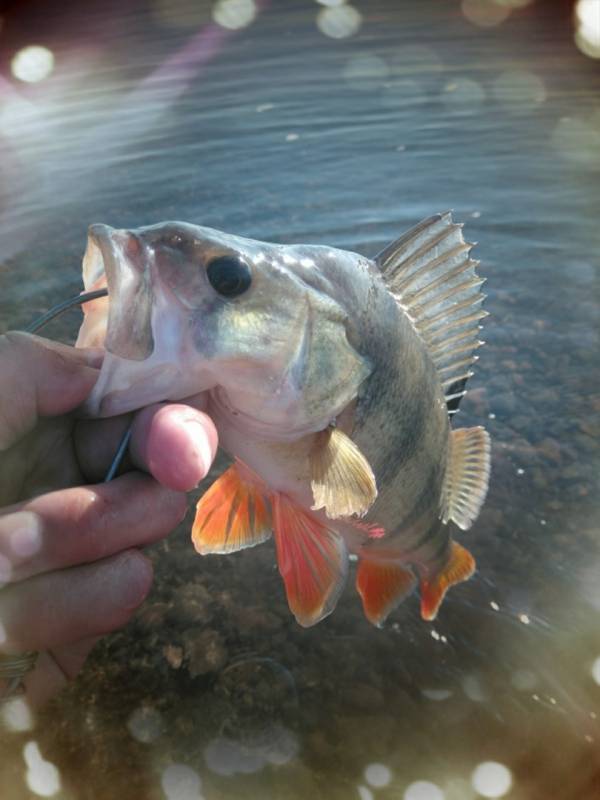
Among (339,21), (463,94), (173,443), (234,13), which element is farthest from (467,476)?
(234,13)

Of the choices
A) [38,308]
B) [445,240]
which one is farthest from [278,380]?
[38,308]

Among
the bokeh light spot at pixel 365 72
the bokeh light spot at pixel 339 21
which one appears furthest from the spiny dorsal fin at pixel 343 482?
the bokeh light spot at pixel 339 21

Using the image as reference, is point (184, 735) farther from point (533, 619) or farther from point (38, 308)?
point (38, 308)

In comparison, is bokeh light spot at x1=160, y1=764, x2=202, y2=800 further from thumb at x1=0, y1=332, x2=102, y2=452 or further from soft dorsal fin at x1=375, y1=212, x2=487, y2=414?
soft dorsal fin at x1=375, y1=212, x2=487, y2=414

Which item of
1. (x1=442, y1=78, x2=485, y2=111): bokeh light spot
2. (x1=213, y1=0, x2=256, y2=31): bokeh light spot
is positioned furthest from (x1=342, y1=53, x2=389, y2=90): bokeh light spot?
(x1=213, y1=0, x2=256, y2=31): bokeh light spot

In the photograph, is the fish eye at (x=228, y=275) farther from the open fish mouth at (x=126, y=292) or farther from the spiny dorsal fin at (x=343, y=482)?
the spiny dorsal fin at (x=343, y=482)

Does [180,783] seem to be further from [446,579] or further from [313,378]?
[313,378]
